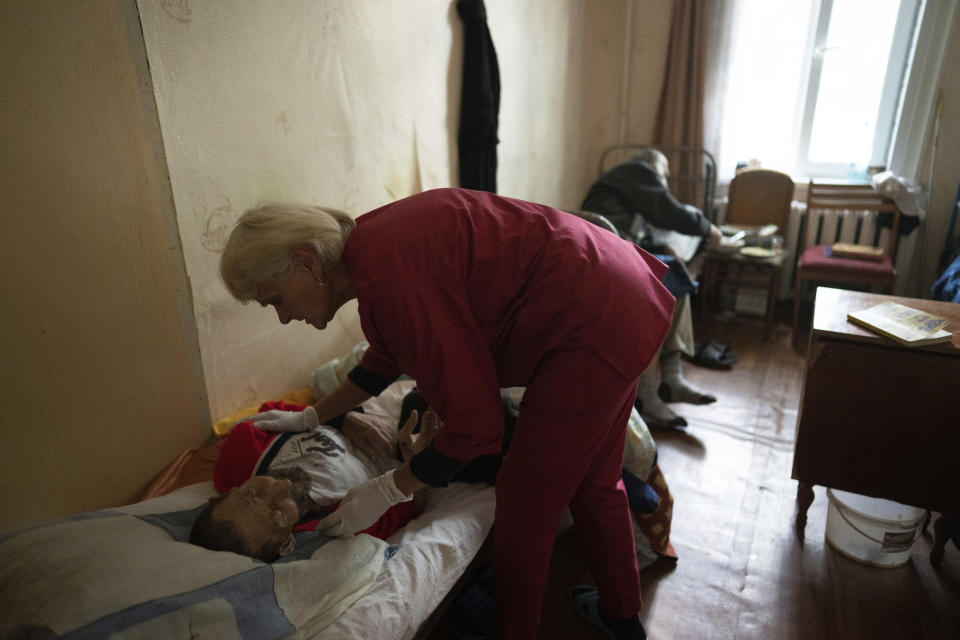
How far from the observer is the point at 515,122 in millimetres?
3059

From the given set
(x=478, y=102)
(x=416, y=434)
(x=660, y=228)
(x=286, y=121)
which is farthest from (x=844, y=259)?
(x=286, y=121)

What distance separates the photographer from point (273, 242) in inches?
41.7

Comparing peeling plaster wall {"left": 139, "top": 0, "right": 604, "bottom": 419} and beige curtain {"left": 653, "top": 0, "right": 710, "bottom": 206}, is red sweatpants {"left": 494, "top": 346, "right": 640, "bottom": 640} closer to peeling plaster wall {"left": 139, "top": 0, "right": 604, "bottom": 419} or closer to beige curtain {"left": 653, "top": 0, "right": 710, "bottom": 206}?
peeling plaster wall {"left": 139, "top": 0, "right": 604, "bottom": 419}

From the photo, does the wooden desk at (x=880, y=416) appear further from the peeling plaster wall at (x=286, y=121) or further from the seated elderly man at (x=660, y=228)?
the peeling plaster wall at (x=286, y=121)

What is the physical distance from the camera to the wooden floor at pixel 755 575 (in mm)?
1572

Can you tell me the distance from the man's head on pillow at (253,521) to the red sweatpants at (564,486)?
0.44 m

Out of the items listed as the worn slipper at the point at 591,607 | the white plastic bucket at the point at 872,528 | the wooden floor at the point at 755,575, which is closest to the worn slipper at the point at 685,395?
the wooden floor at the point at 755,575

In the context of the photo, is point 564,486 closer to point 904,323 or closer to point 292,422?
point 292,422

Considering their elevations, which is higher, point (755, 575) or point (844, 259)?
point (844, 259)

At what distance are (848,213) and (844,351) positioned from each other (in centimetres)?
229

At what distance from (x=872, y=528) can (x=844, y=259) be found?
1879 millimetres

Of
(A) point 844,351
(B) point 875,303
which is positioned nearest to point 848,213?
(B) point 875,303

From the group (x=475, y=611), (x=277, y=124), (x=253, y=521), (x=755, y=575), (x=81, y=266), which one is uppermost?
(x=277, y=124)

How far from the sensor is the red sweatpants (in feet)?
3.83
